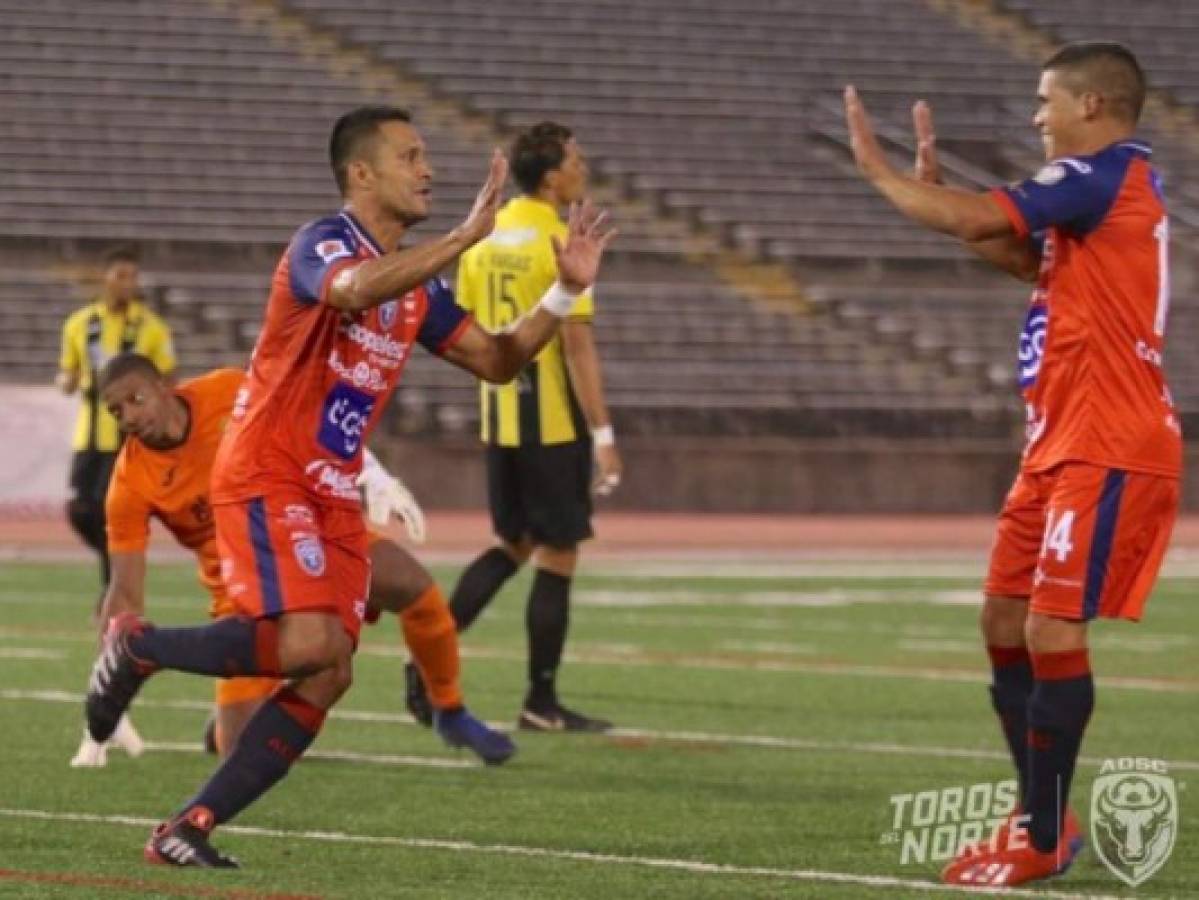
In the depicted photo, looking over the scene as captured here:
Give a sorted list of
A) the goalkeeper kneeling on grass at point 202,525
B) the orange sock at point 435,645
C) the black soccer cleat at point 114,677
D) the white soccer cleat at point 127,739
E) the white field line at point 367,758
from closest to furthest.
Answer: the black soccer cleat at point 114,677 → the goalkeeper kneeling on grass at point 202,525 → the orange sock at point 435,645 → the white field line at point 367,758 → the white soccer cleat at point 127,739

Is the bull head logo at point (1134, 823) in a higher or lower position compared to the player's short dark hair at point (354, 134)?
lower

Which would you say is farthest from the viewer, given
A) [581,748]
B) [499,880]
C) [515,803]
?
[581,748]

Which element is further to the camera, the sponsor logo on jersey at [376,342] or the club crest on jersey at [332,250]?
the sponsor logo on jersey at [376,342]

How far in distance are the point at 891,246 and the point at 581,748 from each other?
22.9m

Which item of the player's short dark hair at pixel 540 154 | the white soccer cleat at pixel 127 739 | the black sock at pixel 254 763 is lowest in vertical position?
the white soccer cleat at pixel 127 739

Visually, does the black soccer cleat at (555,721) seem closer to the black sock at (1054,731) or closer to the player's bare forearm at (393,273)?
the black sock at (1054,731)

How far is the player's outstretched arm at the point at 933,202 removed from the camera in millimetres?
6461

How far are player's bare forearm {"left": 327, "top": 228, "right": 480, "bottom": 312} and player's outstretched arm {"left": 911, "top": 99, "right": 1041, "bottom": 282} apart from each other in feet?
3.70

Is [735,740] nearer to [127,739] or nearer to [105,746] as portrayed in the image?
[127,739]

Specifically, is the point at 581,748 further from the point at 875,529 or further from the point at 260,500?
the point at 875,529

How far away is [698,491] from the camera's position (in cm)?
2875

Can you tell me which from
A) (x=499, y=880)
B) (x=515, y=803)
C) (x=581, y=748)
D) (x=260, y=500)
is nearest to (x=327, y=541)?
(x=260, y=500)

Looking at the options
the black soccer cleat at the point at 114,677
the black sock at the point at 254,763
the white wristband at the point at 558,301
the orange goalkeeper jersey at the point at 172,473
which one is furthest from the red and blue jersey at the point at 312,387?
the orange goalkeeper jersey at the point at 172,473

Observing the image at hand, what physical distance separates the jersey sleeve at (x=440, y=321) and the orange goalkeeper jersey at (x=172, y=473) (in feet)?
5.67
